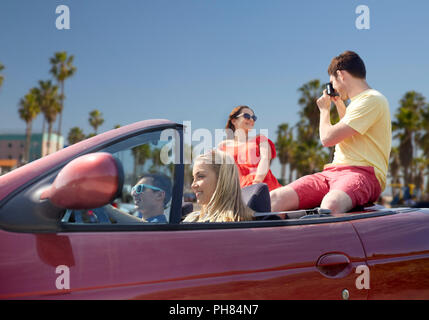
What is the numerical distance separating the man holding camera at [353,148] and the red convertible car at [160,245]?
48cm

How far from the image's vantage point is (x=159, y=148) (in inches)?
67.5

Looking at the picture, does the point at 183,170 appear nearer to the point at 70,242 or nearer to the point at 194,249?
the point at 194,249

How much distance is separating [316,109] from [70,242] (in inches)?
76.9

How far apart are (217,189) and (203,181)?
A: 0.12 metres

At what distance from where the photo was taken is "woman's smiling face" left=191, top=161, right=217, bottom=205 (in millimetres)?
2012

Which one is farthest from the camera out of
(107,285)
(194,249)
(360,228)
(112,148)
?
(360,228)

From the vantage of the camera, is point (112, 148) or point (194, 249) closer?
point (194, 249)

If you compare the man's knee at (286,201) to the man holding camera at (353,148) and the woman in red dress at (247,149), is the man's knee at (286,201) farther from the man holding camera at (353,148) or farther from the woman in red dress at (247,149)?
the woman in red dress at (247,149)

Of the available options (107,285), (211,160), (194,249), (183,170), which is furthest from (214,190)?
(107,285)

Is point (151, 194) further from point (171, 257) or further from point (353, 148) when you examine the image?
point (353, 148)

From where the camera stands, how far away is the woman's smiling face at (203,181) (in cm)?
201

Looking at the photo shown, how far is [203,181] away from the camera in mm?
2027

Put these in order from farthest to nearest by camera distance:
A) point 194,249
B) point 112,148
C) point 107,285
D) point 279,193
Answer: point 279,193
point 112,148
point 194,249
point 107,285

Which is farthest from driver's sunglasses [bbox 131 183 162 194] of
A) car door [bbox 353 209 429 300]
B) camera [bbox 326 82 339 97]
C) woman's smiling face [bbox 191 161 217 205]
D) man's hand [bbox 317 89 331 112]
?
camera [bbox 326 82 339 97]
